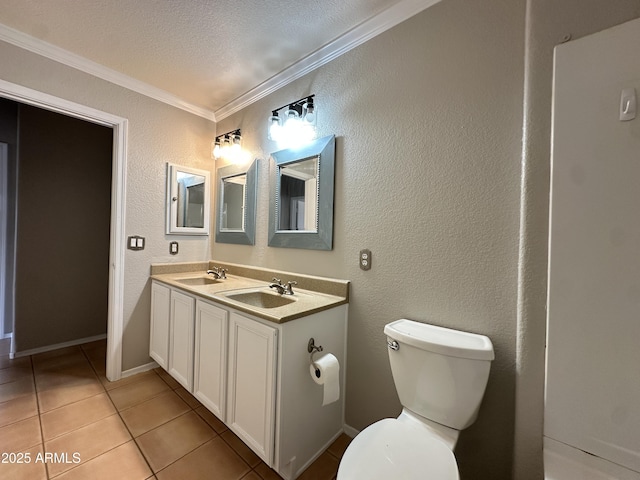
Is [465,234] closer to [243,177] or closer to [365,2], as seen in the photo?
[365,2]

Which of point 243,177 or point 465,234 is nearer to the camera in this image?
point 465,234

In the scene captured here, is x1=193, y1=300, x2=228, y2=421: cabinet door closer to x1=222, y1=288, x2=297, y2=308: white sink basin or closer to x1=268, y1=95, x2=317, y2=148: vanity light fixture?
x1=222, y1=288, x2=297, y2=308: white sink basin

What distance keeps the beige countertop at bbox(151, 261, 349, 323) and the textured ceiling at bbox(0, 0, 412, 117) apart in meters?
1.47

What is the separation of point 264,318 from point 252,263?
1.00 m

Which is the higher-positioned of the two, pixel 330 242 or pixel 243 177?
pixel 243 177

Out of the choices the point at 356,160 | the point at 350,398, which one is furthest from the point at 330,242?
the point at 350,398

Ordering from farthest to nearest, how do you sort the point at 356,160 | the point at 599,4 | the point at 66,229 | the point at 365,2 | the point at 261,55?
1. the point at 66,229
2. the point at 261,55
3. the point at 356,160
4. the point at 365,2
5. the point at 599,4

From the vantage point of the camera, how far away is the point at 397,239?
134 cm

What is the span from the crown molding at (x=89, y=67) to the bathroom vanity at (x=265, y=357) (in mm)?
1591

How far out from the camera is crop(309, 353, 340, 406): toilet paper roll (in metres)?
1.20

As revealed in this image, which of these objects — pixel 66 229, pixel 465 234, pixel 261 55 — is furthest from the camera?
pixel 66 229

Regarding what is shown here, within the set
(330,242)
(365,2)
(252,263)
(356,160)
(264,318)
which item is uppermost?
(365,2)

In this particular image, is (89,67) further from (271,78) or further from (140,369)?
(140,369)

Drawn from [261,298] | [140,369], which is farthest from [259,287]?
[140,369]
